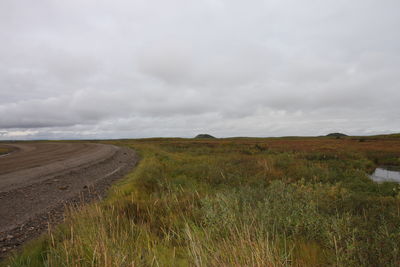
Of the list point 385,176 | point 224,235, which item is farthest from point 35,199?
point 385,176

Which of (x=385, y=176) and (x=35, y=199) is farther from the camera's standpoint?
(x=385, y=176)

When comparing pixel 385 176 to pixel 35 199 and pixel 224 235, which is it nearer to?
pixel 224 235

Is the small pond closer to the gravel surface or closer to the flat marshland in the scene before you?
the flat marshland

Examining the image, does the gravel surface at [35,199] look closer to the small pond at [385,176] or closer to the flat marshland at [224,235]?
the flat marshland at [224,235]

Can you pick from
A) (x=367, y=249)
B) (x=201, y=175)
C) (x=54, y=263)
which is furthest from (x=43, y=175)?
(x=367, y=249)

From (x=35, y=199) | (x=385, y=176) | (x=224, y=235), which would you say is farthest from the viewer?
(x=385, y=176)

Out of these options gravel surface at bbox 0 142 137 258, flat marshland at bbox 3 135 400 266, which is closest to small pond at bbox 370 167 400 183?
flat marshland at bbox 3 135 400 266

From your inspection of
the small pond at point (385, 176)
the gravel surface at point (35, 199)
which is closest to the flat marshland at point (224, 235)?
the gravel surface at point (35, 199)

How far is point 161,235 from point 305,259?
244 cm

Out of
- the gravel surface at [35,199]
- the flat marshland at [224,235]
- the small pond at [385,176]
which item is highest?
the flat marshland at [224,235]

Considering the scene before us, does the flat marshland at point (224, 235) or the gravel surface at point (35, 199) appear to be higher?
the flat marshland at point (224, 235)

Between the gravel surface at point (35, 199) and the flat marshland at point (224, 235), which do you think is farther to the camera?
the gravel surface at point (35, 199)

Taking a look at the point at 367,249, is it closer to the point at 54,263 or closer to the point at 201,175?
the point at 54,263

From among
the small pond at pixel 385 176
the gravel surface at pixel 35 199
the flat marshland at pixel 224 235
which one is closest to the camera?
the flat marshland at pixel 224 235
